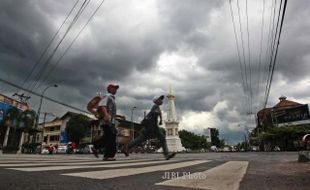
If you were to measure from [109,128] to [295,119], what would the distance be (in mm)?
62850

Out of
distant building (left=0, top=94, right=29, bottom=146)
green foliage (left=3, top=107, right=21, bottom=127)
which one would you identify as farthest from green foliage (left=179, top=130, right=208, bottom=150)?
green foliage (left=3, top=107, right=21, bottom=127)

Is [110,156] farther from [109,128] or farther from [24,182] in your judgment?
[24,182]

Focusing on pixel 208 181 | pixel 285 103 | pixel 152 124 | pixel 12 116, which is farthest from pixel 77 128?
pixel 285 103

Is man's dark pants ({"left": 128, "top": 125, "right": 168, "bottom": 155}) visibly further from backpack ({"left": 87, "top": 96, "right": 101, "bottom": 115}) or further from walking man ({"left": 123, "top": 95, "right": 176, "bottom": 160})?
backpack ({"left": 87, "top": 96, "right": 101, "bottom": 115})

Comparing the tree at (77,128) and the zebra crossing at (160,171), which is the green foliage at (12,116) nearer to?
the tree at (77,128)

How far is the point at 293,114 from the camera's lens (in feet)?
194

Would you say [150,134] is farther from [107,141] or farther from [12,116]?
[12,116]

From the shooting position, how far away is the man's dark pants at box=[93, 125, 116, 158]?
5.92 meters

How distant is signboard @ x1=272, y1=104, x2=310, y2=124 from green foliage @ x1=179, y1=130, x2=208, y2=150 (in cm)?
4702

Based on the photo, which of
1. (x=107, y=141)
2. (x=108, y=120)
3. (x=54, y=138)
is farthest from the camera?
(x=54, y=138)

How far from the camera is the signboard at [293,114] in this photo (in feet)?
185

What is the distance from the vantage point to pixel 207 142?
383 ft

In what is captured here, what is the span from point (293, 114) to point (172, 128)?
29214 millimetres

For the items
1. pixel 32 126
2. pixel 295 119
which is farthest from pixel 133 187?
pixel 295 119
